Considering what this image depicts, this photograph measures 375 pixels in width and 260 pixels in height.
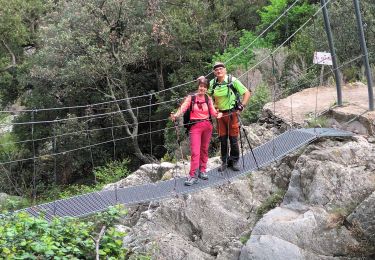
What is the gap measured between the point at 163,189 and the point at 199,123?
0.74 meters

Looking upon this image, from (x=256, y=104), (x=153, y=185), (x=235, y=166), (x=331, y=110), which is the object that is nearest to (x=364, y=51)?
(x=331, y=110)

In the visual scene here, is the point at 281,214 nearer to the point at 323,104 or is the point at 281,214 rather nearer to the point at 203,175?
the point at 203,175

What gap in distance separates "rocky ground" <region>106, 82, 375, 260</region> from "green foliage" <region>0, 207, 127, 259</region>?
65 centimetres

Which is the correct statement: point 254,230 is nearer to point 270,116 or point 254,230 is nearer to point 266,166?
point 266,166

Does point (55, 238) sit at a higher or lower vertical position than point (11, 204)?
higher

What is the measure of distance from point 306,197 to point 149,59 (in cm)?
1011

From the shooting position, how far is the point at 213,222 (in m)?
5.51

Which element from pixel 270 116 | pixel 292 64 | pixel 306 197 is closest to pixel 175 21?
pixel 292 64

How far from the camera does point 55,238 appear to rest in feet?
13.2

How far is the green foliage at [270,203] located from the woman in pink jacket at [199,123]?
0.69m

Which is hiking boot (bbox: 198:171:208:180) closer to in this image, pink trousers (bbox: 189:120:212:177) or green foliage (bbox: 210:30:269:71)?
pink trousers (bbox: 189:120:212:177)

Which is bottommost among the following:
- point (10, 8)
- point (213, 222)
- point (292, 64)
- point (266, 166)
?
point (213, 222)

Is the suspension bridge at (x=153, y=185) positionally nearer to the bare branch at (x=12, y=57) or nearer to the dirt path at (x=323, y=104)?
the dirt path at (x=323, y=104)

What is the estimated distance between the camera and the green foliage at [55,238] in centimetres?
377
